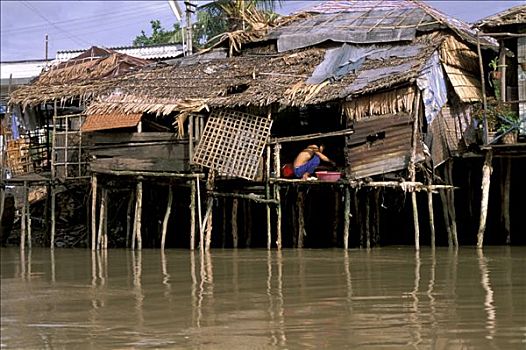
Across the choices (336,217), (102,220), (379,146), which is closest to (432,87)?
(379,146)

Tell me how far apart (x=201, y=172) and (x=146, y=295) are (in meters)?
7.27

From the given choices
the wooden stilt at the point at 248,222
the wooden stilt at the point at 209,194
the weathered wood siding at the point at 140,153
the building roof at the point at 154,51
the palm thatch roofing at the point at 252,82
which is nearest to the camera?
the palm thatch roofing at the point at 252,82

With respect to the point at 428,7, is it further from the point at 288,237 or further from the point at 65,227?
the point at 65,227

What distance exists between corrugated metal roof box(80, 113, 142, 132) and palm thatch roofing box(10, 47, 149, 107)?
3.91 ft

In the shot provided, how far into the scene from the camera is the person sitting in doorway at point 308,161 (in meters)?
15.4

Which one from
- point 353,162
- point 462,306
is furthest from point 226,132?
point 462,306

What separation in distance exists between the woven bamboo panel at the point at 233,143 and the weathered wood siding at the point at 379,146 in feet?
6.02

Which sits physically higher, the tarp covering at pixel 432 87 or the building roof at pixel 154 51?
the building roof at pixel 154 51

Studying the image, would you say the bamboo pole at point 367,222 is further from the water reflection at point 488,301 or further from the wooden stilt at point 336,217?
the water reflection at point 488,301

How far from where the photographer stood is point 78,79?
782 inches

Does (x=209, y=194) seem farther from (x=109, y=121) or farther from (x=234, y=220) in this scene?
(x=109, y=121)

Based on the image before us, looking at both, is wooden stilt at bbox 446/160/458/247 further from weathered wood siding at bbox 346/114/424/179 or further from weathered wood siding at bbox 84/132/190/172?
weathered wood siding at bbox 84/132/190/172

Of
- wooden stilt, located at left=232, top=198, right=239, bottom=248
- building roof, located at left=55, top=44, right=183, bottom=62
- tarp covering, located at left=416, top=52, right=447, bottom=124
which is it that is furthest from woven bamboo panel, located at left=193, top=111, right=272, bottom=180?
building roof, located at left=55, top=44, right=183, bottom=62

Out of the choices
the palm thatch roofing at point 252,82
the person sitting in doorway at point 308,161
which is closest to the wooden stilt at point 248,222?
the person sitting in doorway at point 308,161
